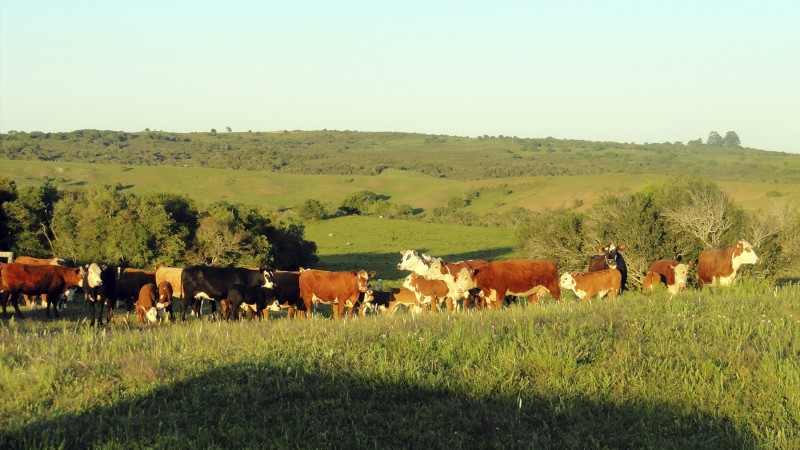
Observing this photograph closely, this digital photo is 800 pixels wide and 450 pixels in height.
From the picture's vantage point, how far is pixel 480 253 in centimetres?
6356

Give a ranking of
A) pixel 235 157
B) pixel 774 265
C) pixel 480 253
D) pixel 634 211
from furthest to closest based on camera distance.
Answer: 1. pixel 235 157
2. pixel 480 253
3. pixel 634 211
4. pixel 774 265

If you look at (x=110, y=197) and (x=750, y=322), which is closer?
(x=750, y=322)

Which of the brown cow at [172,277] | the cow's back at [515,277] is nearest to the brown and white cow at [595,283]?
the cow's back at [515,277]

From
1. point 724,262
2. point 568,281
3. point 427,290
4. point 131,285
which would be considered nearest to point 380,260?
point 131,285

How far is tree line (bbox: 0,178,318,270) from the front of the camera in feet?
135

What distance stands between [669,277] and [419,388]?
12176 mm

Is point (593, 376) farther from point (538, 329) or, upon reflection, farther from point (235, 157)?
point (235, 157)

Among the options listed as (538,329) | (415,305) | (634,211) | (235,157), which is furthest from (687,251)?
(235,157)

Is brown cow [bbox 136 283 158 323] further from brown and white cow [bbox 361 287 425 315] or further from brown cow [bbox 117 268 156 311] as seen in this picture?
brown and white cow [bbox 361 287 425 315]

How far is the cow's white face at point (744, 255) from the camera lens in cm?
1773

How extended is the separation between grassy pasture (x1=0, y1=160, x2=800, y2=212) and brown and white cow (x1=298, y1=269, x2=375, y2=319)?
287ft

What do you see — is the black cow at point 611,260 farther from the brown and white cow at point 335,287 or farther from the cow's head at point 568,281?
the brown and white cow at point 335,287

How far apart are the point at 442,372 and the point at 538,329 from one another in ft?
6.74

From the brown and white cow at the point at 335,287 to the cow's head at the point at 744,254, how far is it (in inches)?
330
